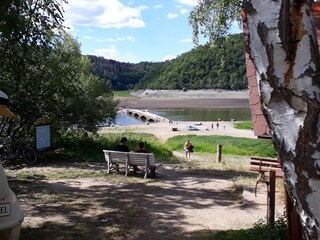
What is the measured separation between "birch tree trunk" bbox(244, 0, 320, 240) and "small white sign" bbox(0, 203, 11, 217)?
3.14 m

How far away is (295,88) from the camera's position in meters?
1.93

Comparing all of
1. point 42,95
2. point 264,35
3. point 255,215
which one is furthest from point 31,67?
point 264,35

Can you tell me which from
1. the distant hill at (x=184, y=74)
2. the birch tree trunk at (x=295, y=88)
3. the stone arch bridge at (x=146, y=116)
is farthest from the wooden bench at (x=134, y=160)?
the distant hill at (x=184, y=74)

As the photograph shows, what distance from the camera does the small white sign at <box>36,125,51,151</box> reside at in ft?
49.0

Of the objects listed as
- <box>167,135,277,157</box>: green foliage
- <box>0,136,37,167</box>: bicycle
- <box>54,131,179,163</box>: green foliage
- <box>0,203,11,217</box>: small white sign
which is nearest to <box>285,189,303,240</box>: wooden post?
<box>0,203,11,217</box>: small white sign

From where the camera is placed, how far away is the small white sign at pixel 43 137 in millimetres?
14938

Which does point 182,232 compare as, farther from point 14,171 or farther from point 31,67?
point 31,67

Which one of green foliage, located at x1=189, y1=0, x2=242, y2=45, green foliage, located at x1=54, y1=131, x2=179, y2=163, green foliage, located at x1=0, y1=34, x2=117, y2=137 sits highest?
green foliage, located at x1=189, y1=0, x2=242, y2=45

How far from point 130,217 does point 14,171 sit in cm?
622

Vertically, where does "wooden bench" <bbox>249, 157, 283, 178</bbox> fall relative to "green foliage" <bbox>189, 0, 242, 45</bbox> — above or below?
below

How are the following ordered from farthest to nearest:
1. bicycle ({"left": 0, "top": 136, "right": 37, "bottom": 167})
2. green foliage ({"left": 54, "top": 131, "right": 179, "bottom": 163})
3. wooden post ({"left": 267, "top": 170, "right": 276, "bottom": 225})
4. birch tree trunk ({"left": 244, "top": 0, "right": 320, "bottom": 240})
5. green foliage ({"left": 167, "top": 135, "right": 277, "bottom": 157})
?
1. green foliage ({"left": 167, "top": 135, "right": 277, "bottom": 157})
2. green foliage ({"left": 54, "top": 131, "right": 179, "bottom": 163})
3. bicycle ({"left": 0, "top": 136, "right": 37, "bottom": 167})
4. wooden post ({"left": 267, "top": 170, "right": 276, "bottom": 225})
5. birch tree trunk ({"left": 244, "top": 0, "right": 320, "bottom": 240})

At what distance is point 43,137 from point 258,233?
418 inches

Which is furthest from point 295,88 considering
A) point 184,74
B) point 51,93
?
point 184,74

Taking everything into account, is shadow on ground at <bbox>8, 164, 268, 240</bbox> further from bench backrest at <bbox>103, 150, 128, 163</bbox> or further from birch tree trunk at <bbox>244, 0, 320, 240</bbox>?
birch tree trunk at <bbox>244, 0, 320, 240</bbox>
